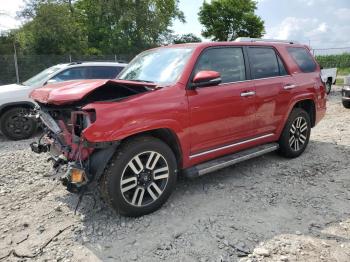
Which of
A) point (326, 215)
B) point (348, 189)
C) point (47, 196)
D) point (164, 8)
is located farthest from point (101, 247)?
point (164, 8)

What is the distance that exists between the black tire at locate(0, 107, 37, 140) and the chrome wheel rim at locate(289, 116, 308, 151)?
5.56 meters

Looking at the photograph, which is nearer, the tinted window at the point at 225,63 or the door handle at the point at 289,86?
the tinted window at the point at 225,63

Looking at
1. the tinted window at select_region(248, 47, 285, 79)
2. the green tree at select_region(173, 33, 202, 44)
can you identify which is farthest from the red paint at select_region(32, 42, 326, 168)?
the green tree at select_region(173, 33, 202, 44)

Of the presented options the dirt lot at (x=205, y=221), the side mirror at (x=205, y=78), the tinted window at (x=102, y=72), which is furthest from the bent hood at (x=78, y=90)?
the tinted window at (x=102, y=72)

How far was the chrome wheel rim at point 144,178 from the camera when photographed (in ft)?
12.3

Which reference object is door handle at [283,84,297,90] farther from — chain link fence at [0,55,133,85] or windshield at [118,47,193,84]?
chain link fence at [0,55,133,85]

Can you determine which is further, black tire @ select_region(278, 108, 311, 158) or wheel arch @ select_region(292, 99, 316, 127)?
wheel arch @ select_region(292, 99, 316, 127)

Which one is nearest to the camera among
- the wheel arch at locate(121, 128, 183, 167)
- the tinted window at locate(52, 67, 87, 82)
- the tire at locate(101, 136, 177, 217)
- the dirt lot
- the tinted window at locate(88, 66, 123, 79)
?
the dirt lot

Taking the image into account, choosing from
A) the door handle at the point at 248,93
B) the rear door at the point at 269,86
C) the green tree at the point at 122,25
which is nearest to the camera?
the door handle at the point at 248,93

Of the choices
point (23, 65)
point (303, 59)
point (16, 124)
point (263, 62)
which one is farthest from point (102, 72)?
point (23, 65)

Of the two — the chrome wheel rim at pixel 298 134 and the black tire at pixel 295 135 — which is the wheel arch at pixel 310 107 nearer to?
the black tire at pixel 295 135

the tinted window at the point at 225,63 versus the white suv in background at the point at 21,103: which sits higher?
the tinted window at the point at 225,63

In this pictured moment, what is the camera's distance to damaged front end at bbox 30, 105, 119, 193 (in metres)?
3.49

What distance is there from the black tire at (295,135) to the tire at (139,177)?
240 cm
